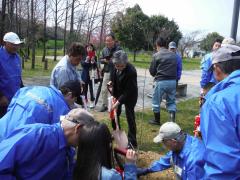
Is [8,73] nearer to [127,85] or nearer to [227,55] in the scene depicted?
[127,85]

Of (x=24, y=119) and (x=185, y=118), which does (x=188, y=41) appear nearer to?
(x=185, y=118)

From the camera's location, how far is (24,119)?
2.78 m

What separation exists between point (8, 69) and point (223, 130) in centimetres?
365

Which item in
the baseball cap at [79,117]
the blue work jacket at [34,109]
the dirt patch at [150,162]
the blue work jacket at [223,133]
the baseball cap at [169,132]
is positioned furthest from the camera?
the dirt patch at [150,162]

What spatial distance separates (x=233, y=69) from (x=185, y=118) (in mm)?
6616

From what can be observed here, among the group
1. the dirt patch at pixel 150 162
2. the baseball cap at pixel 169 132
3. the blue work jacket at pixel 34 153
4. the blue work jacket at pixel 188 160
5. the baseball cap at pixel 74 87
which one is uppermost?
the baseball cap at pixel 74 87

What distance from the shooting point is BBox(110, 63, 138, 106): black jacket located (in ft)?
18.3

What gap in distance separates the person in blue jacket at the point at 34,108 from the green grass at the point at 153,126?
3099 mm

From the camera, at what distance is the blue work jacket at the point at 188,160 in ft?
9.95

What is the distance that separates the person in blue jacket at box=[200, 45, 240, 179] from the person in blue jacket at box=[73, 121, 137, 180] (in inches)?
22.2

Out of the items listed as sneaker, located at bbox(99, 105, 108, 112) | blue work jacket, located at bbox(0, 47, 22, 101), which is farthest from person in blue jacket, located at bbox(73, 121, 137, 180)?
sneaker, located at bbox(99, 105, 108, 112)

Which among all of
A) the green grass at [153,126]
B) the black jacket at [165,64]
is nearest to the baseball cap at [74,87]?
the green grass at [153,126]

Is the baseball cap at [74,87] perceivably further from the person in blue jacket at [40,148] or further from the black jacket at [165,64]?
the black jacket at [165,64]

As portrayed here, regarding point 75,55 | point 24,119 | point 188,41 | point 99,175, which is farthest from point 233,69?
point 188,41
